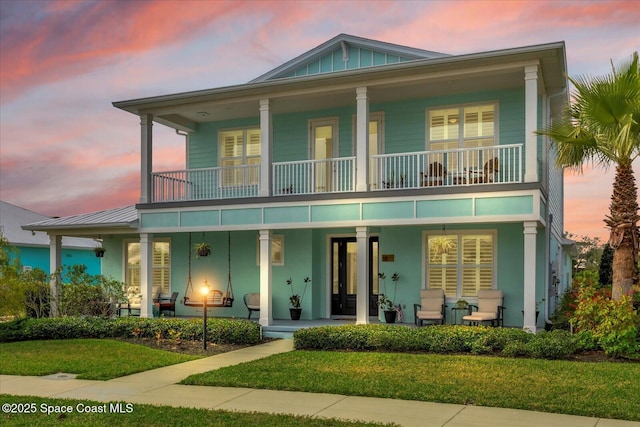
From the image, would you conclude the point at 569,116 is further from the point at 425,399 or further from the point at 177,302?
the point at 177,302

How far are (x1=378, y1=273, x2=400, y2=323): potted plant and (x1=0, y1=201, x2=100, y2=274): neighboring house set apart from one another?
1655 cm

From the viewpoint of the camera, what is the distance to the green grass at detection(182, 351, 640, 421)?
7.70 meters

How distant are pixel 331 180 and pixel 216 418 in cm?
1034

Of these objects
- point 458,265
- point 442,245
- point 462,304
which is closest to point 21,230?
point 442,245

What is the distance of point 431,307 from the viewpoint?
15125 mm

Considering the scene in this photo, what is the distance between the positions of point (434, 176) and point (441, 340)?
184 inches

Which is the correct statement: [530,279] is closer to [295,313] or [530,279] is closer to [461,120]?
[461,120]

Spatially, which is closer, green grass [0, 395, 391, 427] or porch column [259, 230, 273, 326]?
green grass [0, 395, 391, 427]

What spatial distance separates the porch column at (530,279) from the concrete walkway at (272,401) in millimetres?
5718

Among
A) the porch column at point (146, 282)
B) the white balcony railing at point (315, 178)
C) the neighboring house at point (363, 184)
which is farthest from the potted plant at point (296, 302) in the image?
the porch column at point (146, 282)

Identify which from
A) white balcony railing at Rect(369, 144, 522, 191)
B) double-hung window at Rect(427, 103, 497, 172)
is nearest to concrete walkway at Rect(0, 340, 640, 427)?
white balcony railing at Rect(369, 144, 522, 191)

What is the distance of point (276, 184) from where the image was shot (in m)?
16.7

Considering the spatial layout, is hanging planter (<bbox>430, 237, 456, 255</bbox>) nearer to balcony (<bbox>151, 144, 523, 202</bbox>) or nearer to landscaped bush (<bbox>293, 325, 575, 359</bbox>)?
balcony (<bbox>151, 144, 523, 202</bbox>)

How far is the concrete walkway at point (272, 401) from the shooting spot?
6984 mm
